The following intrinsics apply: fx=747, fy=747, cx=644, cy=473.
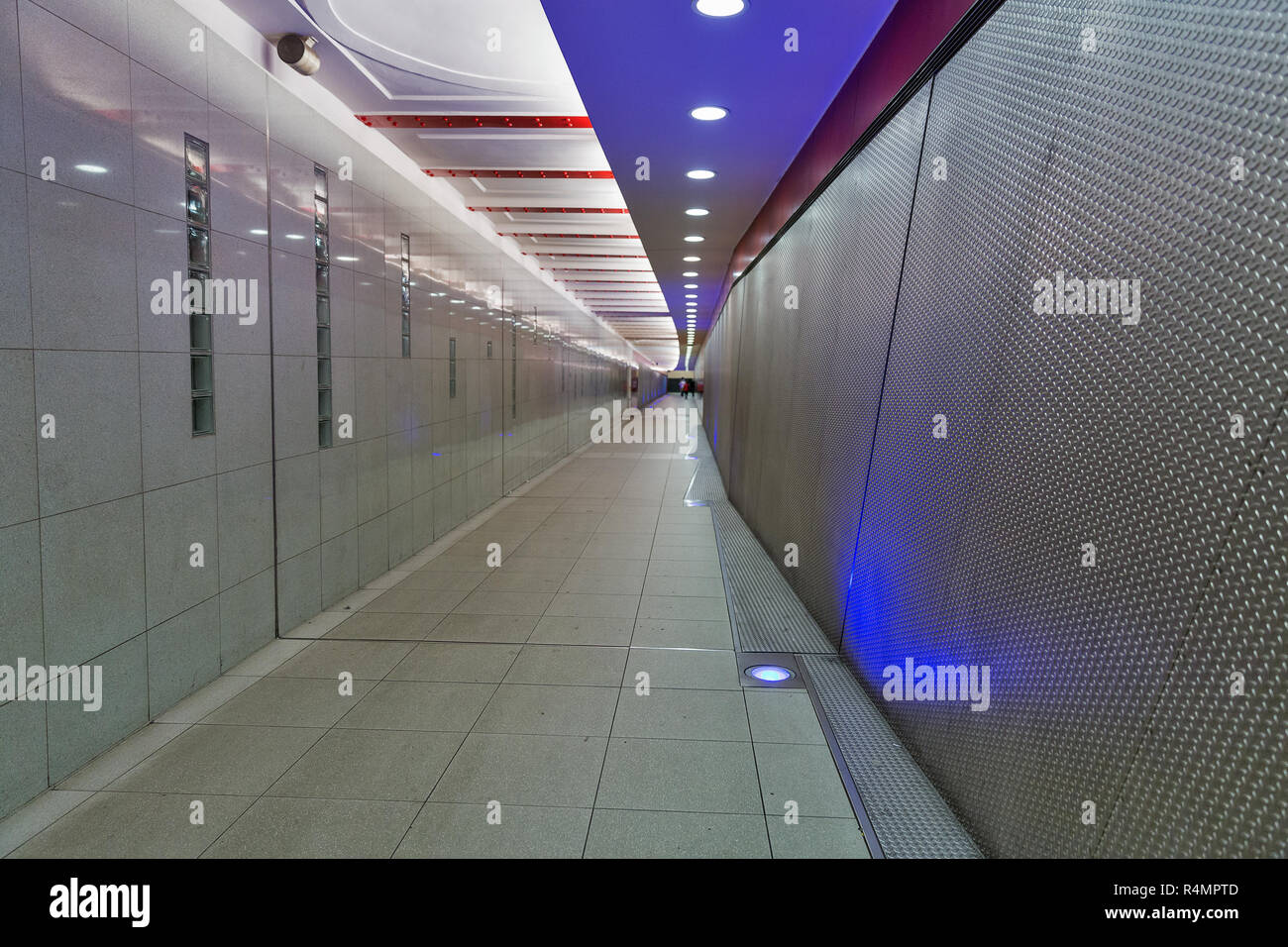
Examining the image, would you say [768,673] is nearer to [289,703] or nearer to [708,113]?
[289,703]

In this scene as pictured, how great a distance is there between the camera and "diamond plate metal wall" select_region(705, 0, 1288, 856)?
1375 millimetres

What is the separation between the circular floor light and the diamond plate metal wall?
38.6 inches

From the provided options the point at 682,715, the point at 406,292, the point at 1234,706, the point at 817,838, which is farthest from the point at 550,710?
the point at 406,292

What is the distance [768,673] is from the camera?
4082mm

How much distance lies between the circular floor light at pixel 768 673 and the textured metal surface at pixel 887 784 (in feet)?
0.53

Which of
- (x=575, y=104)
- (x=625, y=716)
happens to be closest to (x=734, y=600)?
(x=625, y=716)

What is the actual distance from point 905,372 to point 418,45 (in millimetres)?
3692

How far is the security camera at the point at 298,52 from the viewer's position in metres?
4.39

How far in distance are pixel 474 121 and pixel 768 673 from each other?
4.82 metres

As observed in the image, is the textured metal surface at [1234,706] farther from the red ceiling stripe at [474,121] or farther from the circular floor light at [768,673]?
the red ceiling stripe at [474,121]

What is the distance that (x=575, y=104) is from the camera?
5.79 m

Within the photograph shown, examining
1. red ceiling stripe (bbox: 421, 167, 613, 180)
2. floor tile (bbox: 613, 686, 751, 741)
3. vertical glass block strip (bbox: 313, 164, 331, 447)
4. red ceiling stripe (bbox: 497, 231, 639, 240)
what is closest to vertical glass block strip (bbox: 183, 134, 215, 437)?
vertical glass block strip (bbox: 313, 164, 331, 447)

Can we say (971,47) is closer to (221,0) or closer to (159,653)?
(221,0)

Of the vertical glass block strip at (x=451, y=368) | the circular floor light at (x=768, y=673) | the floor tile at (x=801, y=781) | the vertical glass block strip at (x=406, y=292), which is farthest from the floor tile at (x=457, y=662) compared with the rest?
the vertical glass block strip at (x=451, y=368)
